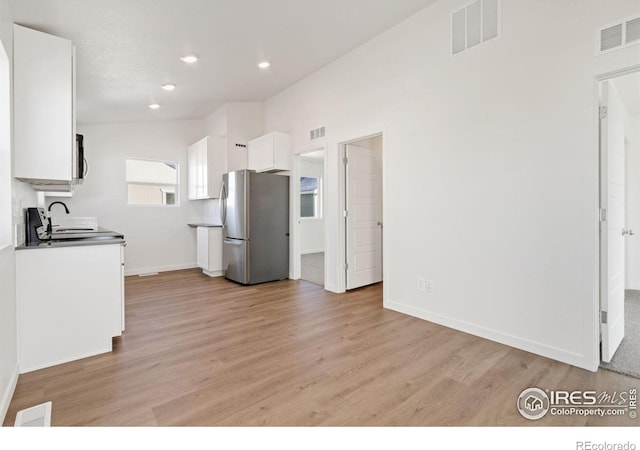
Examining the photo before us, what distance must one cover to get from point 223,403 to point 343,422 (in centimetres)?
69

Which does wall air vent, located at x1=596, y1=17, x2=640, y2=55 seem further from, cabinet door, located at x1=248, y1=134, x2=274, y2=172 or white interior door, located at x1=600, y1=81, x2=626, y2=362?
cabinet door, located at x1=248, y1=134, x2=274, y2=172

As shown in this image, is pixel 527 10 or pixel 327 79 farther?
pixel 327 79

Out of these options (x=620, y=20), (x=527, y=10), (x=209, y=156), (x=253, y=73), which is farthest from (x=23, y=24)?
(x=620, y=20)

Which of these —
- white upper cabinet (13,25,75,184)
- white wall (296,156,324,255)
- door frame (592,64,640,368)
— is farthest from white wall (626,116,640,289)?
white upper cabinet (13,25,75,184)

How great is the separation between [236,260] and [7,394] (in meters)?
3.10

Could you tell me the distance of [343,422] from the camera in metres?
1.58

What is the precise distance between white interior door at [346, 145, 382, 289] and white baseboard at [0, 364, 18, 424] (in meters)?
3.21

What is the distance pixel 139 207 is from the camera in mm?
5594

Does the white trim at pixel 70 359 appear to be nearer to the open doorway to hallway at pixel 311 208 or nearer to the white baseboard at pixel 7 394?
the white baseboard at pixel 7 394

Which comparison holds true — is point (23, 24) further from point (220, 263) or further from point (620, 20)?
point (620, 20)

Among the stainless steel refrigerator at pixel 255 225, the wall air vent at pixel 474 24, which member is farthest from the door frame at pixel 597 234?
the stainless steel refrigerator at pixel 255 225

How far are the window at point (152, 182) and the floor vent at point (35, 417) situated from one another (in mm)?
4434

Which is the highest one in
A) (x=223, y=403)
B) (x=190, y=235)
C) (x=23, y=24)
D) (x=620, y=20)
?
(x=23, y=24)
